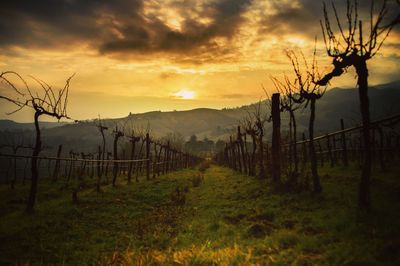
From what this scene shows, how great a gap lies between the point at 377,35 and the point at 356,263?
492 centimetres

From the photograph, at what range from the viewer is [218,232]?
7.10 meters

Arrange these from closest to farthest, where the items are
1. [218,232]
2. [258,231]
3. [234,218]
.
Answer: [258,231] → [218,232] → [234,218]

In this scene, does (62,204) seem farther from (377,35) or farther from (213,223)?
(377,35)

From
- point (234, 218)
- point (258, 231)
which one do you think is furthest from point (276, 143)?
point (258, 231)

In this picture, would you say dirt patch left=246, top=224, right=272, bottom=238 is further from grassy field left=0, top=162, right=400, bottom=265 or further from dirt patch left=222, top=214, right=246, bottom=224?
dirt patch left=222, top=214, right=246, bottom=224

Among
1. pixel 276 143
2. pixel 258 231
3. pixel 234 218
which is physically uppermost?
pixel 276 143

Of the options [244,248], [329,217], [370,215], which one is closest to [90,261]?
[244,248]

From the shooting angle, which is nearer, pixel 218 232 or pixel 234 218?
pixel 218 232

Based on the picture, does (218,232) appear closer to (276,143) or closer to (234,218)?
(234,218)

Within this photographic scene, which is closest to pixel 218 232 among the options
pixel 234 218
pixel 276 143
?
pixel 234 218

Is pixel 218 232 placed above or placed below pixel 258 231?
below

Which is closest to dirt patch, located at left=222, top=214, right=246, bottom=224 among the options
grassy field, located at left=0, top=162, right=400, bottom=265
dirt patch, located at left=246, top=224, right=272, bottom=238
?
grassy field, located at left=0, top=162, right=400, bottom=265

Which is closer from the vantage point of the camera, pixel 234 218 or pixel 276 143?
pixel 234 218

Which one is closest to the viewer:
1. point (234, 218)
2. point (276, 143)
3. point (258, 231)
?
point (258, 231)
